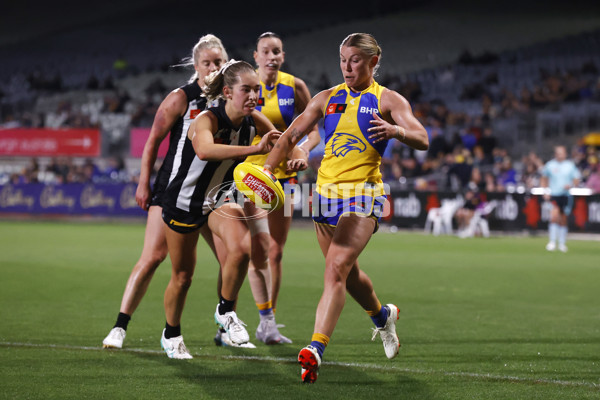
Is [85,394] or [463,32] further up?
[463,32]

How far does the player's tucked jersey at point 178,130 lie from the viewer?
640 cm

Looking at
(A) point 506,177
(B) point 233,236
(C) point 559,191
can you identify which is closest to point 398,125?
(B) point 233,236

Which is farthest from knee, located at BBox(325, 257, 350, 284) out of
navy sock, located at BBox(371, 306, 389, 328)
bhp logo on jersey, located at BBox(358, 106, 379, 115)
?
bhp logo on jersey, located at BBox(358, 106, 379, 115)

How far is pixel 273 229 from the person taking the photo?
7605 mm

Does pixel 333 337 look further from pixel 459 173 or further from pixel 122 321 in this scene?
pixel 459 173

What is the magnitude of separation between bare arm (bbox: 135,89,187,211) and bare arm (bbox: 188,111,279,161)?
48 cm

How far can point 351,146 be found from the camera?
19.3ft

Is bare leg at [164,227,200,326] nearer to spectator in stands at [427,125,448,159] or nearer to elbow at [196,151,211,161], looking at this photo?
elbow at [196,151,211,161]

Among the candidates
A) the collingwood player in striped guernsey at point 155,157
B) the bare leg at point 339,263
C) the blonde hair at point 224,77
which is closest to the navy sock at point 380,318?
the bare leg at point 339,263

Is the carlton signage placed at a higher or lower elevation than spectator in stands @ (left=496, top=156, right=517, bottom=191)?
higher

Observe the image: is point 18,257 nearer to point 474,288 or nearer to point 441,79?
point 474,288

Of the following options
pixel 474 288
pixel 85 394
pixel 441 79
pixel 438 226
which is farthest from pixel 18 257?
pixel 441 79

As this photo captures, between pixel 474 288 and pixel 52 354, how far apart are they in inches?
261

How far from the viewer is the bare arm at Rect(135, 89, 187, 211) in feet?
21.2
